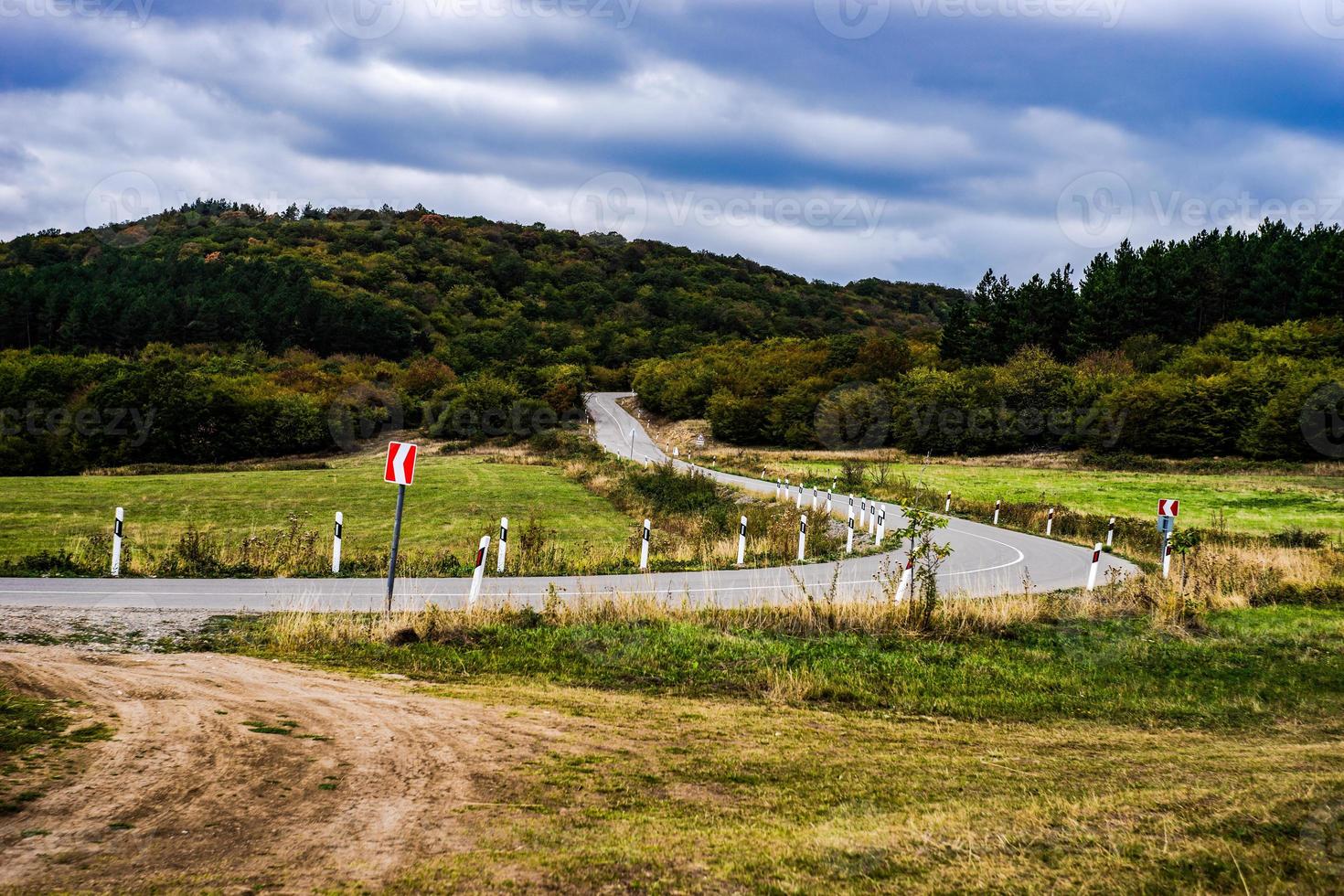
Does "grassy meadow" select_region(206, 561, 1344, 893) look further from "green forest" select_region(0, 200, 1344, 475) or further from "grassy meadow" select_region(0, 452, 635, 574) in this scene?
"green forest" select_region(0, 200, 1344, 475)

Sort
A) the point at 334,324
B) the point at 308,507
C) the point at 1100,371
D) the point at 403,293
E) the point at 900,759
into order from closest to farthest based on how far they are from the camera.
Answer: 1. the point at 900,759
2. the point at 308,507
3. the point at 1100,371
4. the point at 334,324
5. the point at 403,293

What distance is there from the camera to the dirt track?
4246 mm

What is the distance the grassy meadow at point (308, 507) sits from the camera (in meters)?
25.5

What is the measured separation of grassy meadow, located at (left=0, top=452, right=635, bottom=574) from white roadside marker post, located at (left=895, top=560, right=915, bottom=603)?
10728 mm

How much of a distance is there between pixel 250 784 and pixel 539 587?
11.1 meters

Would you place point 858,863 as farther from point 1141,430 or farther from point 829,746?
point 1141,430

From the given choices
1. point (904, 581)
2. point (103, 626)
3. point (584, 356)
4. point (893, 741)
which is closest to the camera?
point (893, 741)

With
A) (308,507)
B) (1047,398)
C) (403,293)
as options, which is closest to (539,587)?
(308,507)

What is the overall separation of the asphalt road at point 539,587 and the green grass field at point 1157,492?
535 inches

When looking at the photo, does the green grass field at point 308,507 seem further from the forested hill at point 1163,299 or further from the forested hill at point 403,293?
the forested hill at point 1163,299

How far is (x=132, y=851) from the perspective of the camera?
4.34 metres

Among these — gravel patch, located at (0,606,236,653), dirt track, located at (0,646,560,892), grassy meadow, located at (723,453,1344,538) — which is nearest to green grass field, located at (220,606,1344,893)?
dirt track, located at (0,646,560,892)

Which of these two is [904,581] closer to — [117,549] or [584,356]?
[117,549]

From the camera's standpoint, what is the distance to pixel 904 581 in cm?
1648
